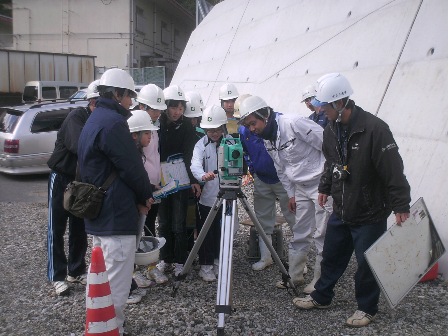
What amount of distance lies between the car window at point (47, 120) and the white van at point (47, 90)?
631cm

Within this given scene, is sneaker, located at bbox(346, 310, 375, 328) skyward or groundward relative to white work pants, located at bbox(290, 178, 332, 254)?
groundward

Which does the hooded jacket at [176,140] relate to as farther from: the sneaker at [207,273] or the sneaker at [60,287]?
the sneaker at [60,287]

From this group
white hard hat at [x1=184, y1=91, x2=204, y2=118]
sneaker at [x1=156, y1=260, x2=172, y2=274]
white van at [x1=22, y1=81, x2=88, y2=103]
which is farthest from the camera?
white van at [x1=22, y1=81, x2=88, y2=103]

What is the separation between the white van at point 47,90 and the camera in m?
16.5

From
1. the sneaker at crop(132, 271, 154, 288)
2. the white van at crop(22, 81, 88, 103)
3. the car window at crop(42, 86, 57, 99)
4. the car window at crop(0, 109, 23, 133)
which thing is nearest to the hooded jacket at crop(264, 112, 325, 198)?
the sneaker at crop(132, 271, 154, 288)

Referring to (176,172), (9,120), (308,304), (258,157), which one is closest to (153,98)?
(176,172)

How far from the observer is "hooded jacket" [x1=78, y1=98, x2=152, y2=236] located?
3.19 m

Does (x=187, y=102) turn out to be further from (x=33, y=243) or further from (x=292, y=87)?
(x=292, y=87)

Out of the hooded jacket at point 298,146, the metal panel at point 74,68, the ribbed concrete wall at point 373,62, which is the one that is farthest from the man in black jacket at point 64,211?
the metal panel at point 74,68

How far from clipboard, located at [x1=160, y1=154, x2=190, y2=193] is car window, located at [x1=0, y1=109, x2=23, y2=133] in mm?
A: 6812

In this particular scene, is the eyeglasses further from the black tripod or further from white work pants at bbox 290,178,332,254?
the black tripod

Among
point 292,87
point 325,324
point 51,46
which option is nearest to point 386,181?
point 325,324

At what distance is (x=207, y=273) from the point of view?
4.71 m

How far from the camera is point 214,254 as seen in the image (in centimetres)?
480
